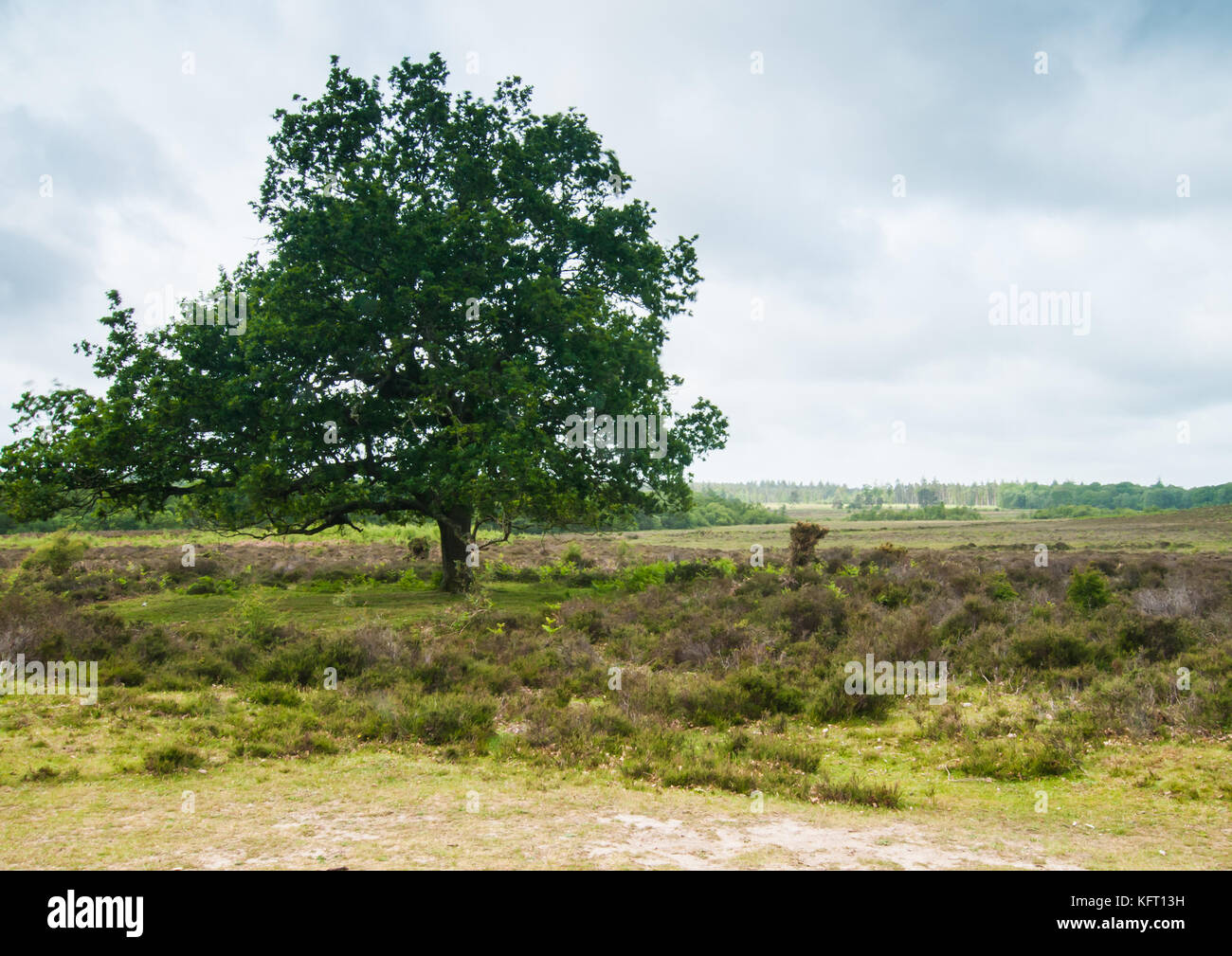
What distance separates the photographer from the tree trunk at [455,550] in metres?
23.2

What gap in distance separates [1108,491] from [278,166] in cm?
20234

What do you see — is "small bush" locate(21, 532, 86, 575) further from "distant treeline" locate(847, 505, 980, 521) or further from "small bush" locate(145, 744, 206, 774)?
"distant treeline" locate(847, 505, 980, 521)

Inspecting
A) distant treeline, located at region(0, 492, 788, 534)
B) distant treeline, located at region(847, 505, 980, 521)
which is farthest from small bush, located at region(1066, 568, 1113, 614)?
distant treeline, located at region(847, 505, 980, 521)

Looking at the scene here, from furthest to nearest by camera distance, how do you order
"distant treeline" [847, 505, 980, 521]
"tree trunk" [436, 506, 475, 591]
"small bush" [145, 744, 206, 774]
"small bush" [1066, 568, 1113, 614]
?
"distant treeline" [847, 505, 980, 521]
"tree trunk" [436, 506, 475, 591]
"small bush" [1066, 568, 1113, 614]
"small bush" [145, 744, 206, 774]

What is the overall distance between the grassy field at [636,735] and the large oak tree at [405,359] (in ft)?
11.1

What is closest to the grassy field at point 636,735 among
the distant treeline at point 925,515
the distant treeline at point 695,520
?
the distant treeline at point 695,520

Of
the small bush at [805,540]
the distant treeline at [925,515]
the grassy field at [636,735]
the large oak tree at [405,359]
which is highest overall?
the large oak tree at [405,359]

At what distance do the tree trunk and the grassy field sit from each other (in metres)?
3.45

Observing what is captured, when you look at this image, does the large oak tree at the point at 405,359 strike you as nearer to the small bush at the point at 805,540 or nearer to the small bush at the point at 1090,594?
the small bush at the point at 805,540

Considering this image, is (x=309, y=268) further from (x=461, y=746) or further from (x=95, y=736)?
(x=461, y=746)

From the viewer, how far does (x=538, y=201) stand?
893 inches

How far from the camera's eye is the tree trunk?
76.2ft

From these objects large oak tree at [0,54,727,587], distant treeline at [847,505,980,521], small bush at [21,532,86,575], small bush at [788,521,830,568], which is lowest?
distant treeline at [847,505,980,521]

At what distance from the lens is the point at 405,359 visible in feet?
72.0
